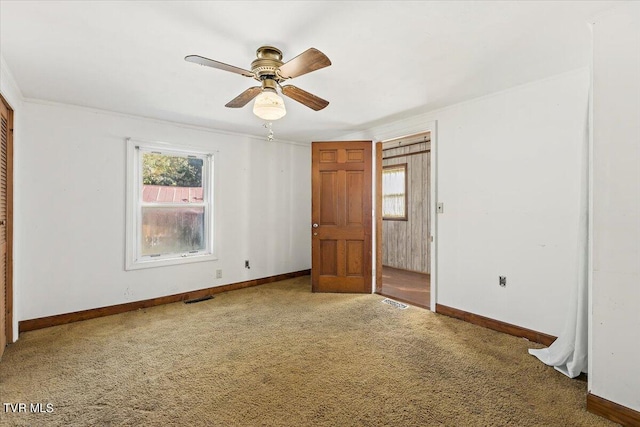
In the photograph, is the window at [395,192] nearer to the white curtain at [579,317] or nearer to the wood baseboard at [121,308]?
the wood baseboard at [121,308]

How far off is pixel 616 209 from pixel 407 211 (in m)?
4.12

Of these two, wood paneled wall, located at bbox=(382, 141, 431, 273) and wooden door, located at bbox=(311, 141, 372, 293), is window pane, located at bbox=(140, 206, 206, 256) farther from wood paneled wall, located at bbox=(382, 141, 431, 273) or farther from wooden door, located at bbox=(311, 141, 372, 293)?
wood paneled wall, located at bbox=(382, 141, 431, 273)

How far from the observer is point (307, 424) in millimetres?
1687

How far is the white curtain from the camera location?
210 centimetres

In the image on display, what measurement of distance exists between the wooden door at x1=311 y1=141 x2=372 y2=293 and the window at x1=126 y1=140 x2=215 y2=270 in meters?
1.56

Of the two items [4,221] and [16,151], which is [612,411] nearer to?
[4,221]

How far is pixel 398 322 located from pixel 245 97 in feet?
8.82

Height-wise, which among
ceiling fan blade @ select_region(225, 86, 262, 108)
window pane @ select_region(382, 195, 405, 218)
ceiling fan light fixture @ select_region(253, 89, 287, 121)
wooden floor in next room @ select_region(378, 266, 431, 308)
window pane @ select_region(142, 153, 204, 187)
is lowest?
wooden floor in next room @ select_region(378, 266, 431, 308)

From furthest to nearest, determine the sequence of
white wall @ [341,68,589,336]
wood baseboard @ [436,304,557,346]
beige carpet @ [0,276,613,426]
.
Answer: wood baseboard @ [436,304,557,346] → white wall @ [341,68,589,336] → beige carpet @ [0,276,613,426]

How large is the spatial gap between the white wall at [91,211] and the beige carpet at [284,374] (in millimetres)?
448

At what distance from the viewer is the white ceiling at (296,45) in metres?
1.67

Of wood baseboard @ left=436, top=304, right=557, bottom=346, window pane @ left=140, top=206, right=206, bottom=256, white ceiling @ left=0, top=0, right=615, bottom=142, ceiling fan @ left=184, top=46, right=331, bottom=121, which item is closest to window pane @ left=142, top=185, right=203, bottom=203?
window pane @ left=140, top=206, right=206, bottom=256

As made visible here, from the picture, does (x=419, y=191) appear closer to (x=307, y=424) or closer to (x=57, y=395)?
(x=307, y=424)

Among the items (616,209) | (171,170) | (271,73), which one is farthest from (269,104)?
(171,170)
